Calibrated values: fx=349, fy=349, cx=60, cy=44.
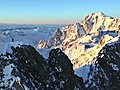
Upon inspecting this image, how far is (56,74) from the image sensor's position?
83.2 meters

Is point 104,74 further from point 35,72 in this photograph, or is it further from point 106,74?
point 35,72

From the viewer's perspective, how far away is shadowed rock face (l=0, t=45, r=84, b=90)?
67375mm

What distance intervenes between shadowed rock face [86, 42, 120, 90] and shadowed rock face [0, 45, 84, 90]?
7605mm

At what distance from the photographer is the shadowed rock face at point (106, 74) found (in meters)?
93.9

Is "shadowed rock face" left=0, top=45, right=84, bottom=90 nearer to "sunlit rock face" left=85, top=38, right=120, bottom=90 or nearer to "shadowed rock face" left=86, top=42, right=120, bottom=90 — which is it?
"sunlit rock face" left=85, top=38, right=120, bottom=90

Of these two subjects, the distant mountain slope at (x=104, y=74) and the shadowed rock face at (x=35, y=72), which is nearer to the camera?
the shadowed rock face at (x=35, y=72)

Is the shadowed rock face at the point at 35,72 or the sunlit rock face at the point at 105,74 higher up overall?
the shadowed rock face at the point at 35,72

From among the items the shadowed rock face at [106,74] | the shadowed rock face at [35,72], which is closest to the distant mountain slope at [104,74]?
the shadowed rock face at [106,74]

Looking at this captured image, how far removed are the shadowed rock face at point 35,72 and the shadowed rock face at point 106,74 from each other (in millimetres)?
7605

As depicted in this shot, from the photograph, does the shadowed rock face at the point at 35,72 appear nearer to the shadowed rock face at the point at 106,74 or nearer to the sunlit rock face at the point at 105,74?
the sunlit rock face at the point at 105,74

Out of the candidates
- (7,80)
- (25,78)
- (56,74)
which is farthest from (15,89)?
(56,74)

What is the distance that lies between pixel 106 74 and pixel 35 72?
88.9ft

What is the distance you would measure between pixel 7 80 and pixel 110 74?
1574 inches

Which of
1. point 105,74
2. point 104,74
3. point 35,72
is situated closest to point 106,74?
point 105,74
